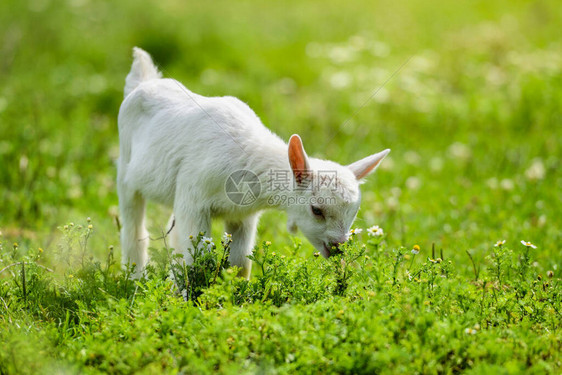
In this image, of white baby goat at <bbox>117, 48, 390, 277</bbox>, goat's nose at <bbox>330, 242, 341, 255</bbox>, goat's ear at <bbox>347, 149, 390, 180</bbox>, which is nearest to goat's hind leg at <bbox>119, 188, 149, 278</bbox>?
white baby goat at <bbox>117, 48, 390, 277</bbox>

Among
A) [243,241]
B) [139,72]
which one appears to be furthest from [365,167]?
[139,72]

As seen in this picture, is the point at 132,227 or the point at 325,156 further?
the point at 325,156

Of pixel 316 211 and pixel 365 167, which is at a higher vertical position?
pixel 365 167

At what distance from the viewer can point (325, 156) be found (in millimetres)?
7871

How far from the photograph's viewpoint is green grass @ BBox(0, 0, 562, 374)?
10.1 feet

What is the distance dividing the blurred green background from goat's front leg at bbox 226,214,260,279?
28.6 inches

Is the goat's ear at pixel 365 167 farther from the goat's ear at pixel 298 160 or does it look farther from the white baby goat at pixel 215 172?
the goat's ear at pixel 298 160

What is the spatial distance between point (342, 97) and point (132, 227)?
568 cm

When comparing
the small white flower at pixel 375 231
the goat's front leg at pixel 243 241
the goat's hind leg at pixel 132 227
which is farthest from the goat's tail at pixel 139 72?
the small white flower at pixel 375 231

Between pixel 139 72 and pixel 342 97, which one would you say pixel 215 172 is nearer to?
pixel 139 72

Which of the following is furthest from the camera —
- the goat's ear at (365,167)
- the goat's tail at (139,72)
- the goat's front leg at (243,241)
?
the goat's tail at (139,72)

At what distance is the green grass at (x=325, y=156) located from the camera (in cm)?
306

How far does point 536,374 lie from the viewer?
2.92m

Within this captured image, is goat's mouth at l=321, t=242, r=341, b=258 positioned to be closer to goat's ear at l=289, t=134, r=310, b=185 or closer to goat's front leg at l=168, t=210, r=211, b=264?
goat's ear at l=289, t=134, r=310, b=185
